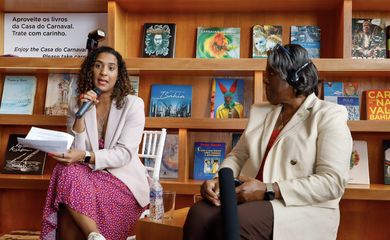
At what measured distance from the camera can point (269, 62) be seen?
6.56 feet

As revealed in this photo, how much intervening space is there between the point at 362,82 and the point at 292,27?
1.88 feet

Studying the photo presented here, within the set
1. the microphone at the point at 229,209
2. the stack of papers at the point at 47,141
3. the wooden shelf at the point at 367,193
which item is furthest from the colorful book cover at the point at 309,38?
the microphone at the point at 229,209

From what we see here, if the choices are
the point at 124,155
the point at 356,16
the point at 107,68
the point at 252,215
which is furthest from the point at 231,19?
the point at 252,215

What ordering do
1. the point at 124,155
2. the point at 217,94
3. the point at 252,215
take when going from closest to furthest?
1. the point at 252,215
2. the point at 124,155
3. the point at 217,94

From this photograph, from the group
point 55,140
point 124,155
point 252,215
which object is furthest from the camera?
point 124,155

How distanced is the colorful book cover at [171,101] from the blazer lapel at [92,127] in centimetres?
81

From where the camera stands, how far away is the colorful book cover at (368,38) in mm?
3105

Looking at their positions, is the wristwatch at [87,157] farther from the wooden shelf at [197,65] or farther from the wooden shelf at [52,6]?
the wooden shelf at [52,6]

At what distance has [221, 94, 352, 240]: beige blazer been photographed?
5.72 ft

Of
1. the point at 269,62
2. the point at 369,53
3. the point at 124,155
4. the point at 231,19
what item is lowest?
the point at 124,155

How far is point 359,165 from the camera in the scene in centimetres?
312

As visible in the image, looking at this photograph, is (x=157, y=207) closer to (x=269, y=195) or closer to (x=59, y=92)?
(x=269, y=195)

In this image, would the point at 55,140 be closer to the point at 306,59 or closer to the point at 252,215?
the point at 252,215

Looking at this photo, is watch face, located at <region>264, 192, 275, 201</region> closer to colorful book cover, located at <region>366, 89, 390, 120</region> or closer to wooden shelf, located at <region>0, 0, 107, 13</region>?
colorful book cover, located at <region>366, 89, 390, 120</region>
